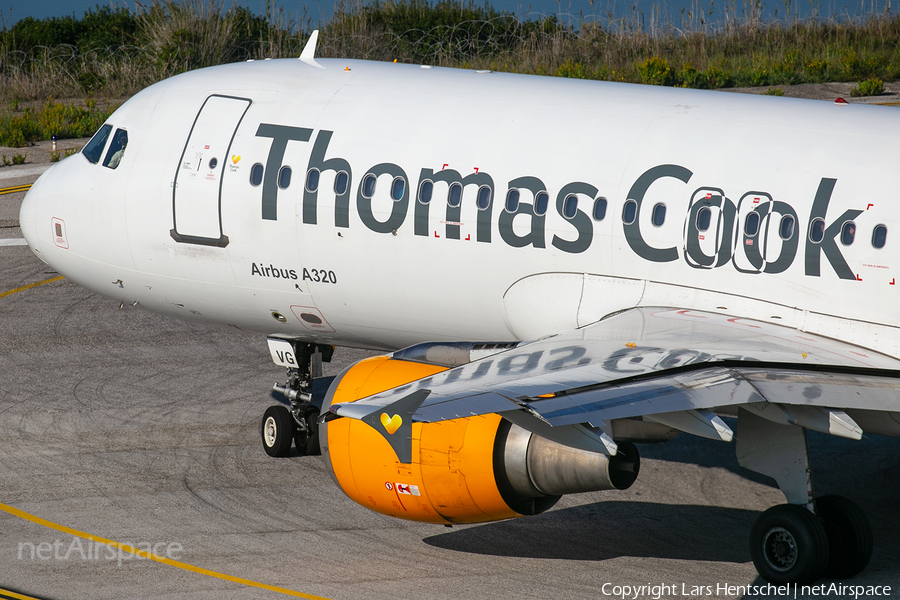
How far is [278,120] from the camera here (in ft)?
49.6

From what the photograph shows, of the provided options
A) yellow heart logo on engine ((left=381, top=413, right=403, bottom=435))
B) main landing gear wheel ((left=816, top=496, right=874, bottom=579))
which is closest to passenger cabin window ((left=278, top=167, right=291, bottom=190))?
yellow heart logo on engine ((left=381, top=413, right=403, bottom=435))

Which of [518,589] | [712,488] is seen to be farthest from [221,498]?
[712,488]

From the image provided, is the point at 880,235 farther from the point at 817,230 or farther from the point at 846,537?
the point at 846,537

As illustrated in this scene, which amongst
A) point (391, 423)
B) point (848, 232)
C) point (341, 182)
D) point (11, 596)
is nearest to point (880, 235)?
point (848, 232)

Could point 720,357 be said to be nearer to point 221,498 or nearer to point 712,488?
point 712,488

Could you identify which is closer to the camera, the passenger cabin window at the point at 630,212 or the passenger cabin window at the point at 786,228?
the passenger cabin window at the point at 786,228

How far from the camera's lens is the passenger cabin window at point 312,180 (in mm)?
14555

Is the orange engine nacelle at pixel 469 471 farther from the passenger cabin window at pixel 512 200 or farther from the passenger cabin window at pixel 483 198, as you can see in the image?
the passenger cabin window at pixel 483 198

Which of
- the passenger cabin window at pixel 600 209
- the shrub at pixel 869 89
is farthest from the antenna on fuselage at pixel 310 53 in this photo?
the shrub at pixel 869 89

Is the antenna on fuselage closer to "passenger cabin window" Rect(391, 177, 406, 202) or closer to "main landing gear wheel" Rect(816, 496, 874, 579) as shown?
"passenger cabin window" Rect(391, 177, 406, 202)

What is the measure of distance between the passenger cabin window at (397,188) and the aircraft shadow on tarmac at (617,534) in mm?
4544

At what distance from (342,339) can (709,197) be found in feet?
19.7

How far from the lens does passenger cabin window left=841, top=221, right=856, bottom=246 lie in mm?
12094

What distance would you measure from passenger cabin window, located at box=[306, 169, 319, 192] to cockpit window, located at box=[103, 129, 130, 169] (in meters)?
3.46
